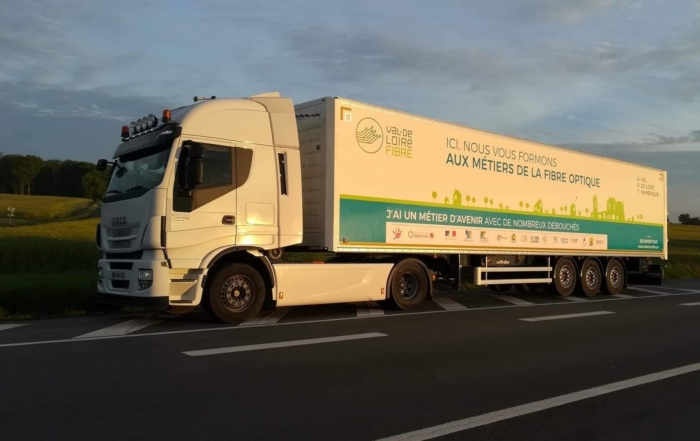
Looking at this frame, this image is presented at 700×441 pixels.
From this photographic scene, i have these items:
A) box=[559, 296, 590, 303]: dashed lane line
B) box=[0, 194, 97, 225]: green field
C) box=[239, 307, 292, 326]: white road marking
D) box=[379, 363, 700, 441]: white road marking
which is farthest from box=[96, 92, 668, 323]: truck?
box=[0, 194, 97, 225]: green field

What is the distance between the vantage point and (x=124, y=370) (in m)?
6.70

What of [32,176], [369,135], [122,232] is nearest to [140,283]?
[122,232]

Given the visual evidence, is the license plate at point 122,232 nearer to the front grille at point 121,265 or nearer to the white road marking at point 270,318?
the front grille at point 121,265

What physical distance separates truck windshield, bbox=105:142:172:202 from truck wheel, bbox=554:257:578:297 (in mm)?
10340

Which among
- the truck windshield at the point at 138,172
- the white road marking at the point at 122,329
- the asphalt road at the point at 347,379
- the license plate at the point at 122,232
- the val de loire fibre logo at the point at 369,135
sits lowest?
the asphalt road at the point at 347,379

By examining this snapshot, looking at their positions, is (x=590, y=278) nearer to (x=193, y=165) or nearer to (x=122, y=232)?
(x=193, y=165)

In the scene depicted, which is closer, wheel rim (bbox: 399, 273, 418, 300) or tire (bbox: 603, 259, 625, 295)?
wheel rim (bbox: 399, 273, 418, 300)

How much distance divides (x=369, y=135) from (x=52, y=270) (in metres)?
12.5

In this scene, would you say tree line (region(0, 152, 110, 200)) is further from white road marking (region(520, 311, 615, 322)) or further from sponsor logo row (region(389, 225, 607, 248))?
white road marking (region(520, 311, 615, 322))

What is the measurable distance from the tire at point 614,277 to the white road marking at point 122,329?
12238mm

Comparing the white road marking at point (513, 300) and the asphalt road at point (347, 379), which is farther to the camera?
the white road marking at point (513, 300)

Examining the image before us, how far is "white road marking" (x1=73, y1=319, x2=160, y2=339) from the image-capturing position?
897 centimetres

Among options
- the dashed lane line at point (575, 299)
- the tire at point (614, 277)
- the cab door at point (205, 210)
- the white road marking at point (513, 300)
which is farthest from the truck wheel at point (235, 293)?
the tire at point (614, 277)

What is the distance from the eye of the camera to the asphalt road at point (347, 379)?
16.2 ft
